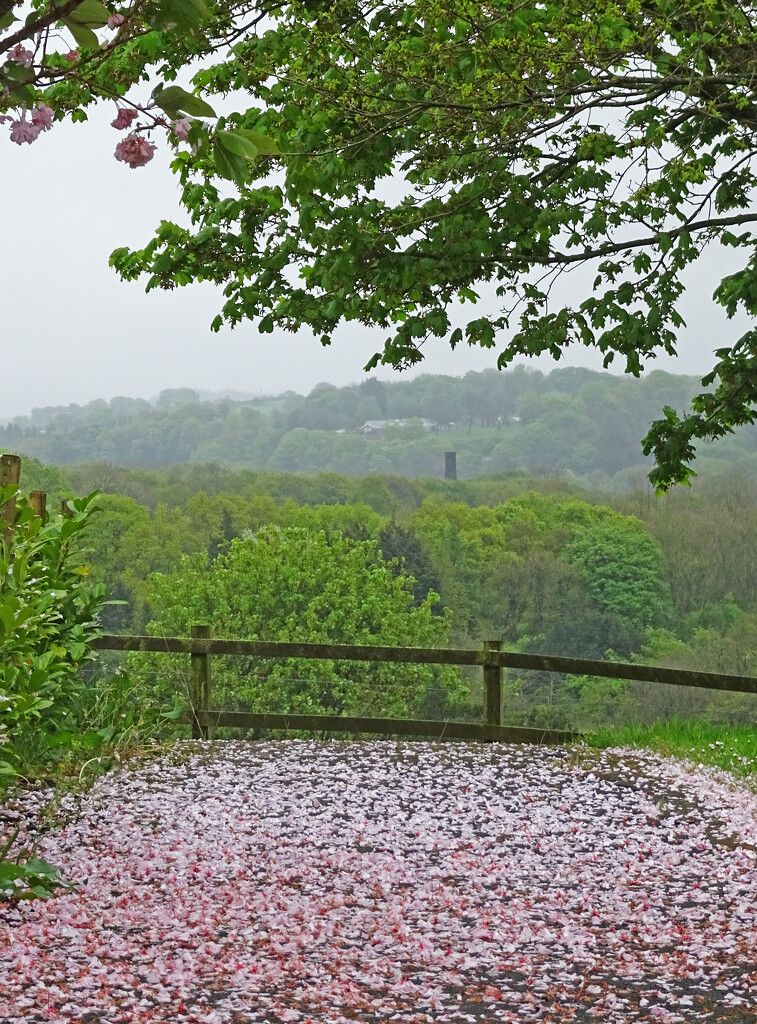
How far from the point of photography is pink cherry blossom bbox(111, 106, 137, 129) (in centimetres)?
244

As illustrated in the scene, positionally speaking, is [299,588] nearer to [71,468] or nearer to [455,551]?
[455,551]

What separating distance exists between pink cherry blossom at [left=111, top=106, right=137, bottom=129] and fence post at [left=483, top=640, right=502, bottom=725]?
328 inches

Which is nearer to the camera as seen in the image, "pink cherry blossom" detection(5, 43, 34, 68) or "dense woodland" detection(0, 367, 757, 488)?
"pink cherry blossom" detection(5, 43, 34, 68)

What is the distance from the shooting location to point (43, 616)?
7414 mm

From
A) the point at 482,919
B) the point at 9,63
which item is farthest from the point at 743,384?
the point at 9,63

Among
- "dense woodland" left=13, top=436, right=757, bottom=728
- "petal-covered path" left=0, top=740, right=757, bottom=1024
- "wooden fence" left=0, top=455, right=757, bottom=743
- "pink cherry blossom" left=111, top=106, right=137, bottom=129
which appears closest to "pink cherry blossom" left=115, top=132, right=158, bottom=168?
"pink cherry blossom" left=111, top=106, right=137, bottom=129

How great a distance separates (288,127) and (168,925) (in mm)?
6456

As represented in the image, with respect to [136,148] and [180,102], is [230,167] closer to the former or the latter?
[180,102]

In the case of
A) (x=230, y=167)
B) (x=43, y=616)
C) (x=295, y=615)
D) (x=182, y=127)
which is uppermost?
(x=182, y=127)

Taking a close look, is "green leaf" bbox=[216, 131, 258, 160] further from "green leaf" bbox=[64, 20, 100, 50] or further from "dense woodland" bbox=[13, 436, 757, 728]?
"dense woodland" bbox=[13, 436, 757, 728]

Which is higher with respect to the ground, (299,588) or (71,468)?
(71,468)

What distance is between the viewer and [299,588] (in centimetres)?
2333

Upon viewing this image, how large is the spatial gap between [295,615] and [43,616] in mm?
15485

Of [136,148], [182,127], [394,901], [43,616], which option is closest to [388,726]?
[43,616]
